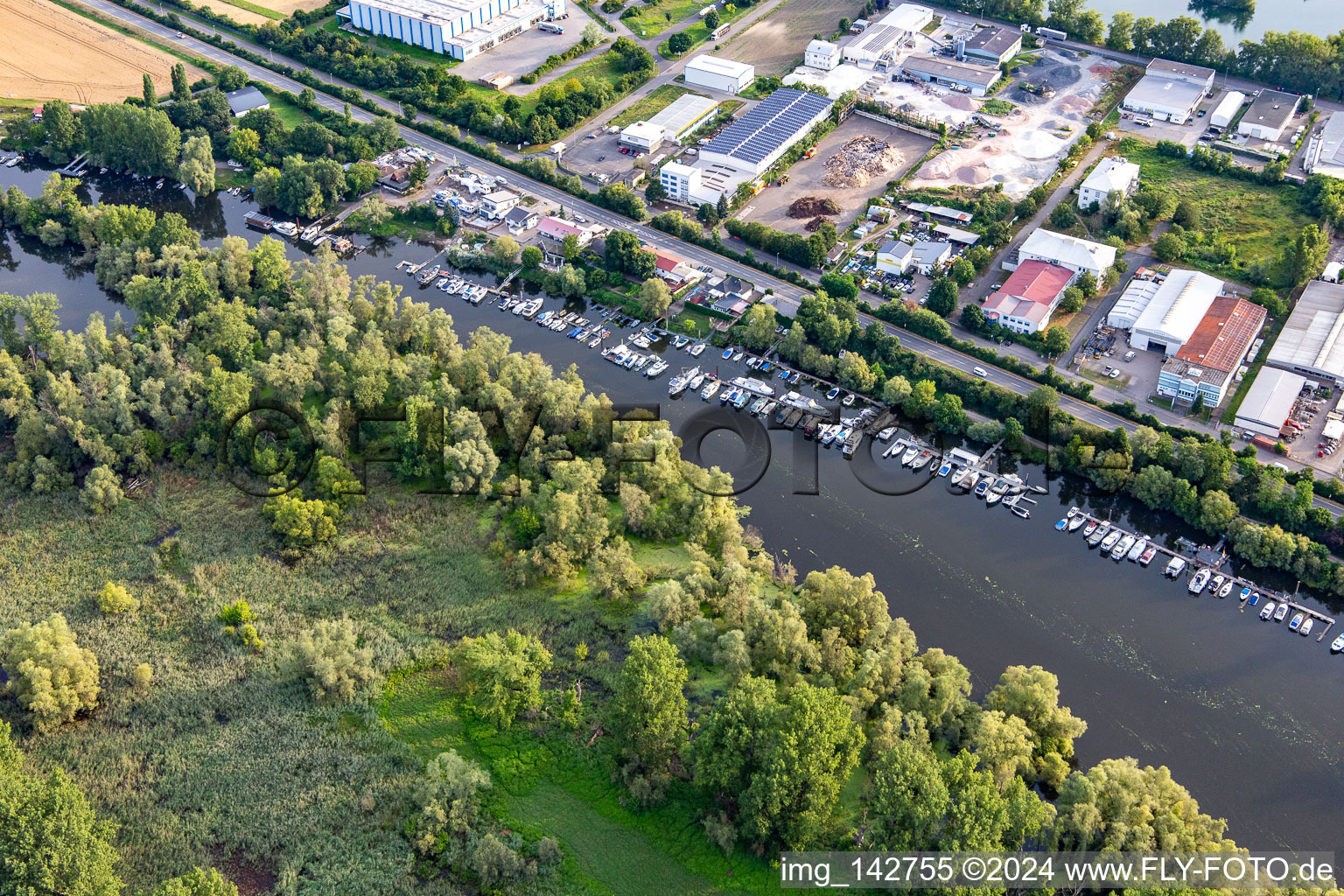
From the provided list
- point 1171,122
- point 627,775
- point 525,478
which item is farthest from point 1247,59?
point 627,775

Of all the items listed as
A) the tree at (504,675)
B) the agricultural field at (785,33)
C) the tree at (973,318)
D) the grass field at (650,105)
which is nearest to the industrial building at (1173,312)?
the tree at (973,318)

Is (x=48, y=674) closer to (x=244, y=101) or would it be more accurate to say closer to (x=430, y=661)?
(x=430, y=661)

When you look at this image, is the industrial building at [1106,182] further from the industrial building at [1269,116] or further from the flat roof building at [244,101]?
the flat roof building at [244,101]

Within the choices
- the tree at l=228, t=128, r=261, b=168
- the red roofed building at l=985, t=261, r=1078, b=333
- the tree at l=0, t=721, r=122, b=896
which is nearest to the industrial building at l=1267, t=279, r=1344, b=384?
the red roofed building at l=985, t=261, r=1078, b=333

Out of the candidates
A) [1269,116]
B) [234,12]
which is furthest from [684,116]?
[234,12]

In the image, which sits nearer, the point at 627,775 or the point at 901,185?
the point at 627,775

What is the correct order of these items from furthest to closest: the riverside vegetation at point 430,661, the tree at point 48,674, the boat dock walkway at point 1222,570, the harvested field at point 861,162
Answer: the harvested field at point 861,162
the boat dock walkway at point 1222,570
the tree at point 48,674
the riverside vegetation at point 430,661

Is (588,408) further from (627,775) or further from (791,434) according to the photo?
A: (627,775)
